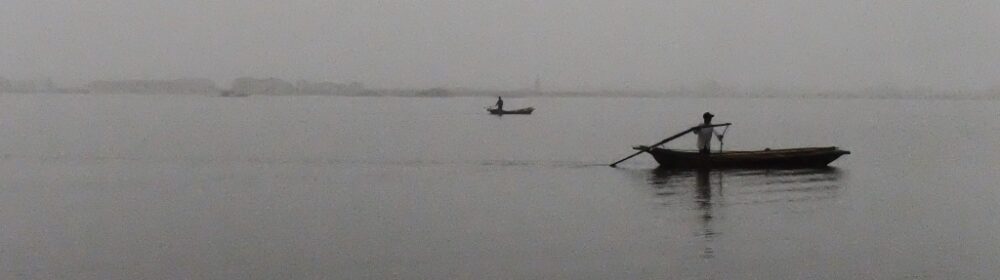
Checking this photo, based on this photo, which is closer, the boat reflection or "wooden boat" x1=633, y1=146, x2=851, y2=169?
the boat reflection

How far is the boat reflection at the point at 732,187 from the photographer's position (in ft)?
26.2

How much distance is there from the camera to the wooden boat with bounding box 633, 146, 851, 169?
1032cm

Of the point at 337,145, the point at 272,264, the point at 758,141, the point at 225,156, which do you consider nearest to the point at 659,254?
the point at 272,264

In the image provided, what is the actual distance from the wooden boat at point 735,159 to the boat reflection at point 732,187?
78 millimetres

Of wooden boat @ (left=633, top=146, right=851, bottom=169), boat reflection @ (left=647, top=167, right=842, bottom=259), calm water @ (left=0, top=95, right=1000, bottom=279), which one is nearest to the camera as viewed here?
calm water @ (left=0, top=95, right=1000, bottom=279)

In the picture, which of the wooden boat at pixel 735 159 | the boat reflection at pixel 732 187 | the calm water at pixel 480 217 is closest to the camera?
the calm water at pixel 480 217

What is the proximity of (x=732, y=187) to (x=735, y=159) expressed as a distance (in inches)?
47.2

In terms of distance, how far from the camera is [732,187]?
362 inches

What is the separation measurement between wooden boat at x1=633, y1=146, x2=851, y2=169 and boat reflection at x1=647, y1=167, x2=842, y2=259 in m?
0.08

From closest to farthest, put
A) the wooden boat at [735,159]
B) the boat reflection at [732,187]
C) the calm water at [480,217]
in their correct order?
the calm water at [480,217] → the boat reflection at [732,187] → the wooden boat at [735,159]

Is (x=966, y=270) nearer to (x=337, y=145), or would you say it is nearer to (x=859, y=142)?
(x=337, y=145)

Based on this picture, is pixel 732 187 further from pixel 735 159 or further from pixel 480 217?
pixel 480 217

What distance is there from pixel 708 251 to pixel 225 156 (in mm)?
9440

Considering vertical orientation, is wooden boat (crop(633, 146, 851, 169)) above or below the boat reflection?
above
